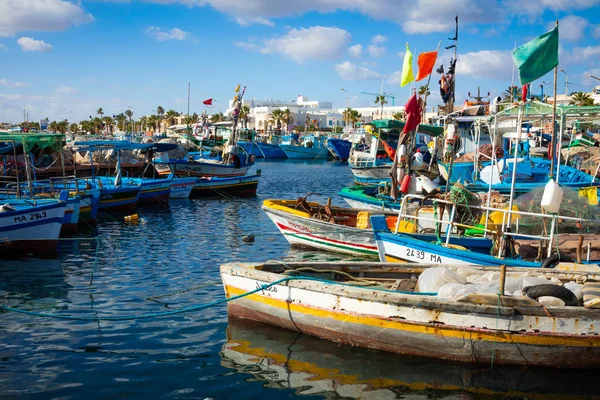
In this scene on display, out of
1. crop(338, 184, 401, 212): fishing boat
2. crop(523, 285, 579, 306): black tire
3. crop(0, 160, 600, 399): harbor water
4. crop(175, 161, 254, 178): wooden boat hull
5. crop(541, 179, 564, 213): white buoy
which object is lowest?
crop(0, 160, 600, 399): harbor water

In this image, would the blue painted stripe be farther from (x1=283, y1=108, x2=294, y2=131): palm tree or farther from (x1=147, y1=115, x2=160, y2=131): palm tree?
(x1=147, y1=115, x2=160, y2=131): palm tree

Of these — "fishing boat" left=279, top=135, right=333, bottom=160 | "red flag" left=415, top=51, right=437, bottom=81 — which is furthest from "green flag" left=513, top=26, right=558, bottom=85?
"fishing boat" left=279, top=135, right=333, bottom=160

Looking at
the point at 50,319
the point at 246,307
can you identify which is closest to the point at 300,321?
the point at 246,307

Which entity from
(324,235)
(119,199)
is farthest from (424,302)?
(119,199)

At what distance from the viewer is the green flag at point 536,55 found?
37.5 feet

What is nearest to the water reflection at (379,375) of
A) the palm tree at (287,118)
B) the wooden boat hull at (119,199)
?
the wooden boat hull at (119,199)

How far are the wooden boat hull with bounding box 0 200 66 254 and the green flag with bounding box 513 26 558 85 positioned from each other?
45.4ft

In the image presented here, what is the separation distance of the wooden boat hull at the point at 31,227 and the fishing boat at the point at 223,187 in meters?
16.9

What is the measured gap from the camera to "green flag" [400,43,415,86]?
17.3 meters

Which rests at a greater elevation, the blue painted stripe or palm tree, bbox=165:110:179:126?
palm tree, bbox=165:110:179:126

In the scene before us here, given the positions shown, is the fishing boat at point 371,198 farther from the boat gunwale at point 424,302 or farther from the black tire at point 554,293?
the black tire at point 554,293

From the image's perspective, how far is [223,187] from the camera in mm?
36156

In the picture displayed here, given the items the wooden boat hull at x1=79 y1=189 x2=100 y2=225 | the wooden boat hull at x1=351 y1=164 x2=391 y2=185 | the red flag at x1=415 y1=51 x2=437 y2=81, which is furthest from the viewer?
the wooden boat hull at x1=351 y1=164 x2=391 y2=185

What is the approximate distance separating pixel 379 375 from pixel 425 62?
34.9 feet
